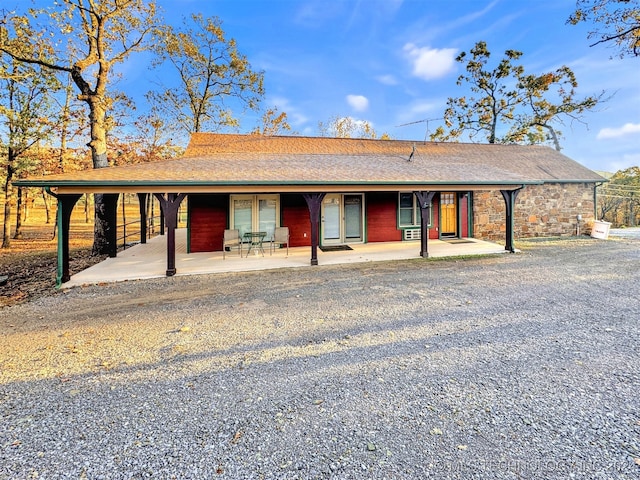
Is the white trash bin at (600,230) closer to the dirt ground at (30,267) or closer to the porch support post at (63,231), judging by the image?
the porch support post at (63,231)

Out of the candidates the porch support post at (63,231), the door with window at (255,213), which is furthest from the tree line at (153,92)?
the door with window at (255,213)

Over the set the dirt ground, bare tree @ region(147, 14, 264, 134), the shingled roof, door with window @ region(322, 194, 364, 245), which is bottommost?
the dirt ground

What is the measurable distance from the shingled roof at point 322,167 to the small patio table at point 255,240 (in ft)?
6.91

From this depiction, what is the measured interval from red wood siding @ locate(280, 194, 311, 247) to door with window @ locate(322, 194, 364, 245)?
630 millimetres

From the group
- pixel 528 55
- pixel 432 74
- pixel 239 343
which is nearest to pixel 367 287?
pixel 239 343

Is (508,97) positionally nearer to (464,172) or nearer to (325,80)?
(325,80)

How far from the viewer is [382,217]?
1160 centimetres

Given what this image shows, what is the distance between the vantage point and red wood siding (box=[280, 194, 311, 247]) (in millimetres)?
10594

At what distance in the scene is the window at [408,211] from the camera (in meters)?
11.7

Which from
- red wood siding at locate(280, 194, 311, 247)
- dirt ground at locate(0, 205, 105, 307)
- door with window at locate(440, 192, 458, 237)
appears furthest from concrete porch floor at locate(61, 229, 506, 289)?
door with window at locate(440, 192, 458, 237)

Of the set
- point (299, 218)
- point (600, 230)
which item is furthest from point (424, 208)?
point (600, 230)

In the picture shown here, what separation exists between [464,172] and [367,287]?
6.32 metres

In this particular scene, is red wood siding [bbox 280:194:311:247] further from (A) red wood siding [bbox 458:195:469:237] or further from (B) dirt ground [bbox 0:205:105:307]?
(A) red wood siding [bbox 458:195:469:237]

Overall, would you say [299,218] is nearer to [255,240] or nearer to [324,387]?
[255,240]
